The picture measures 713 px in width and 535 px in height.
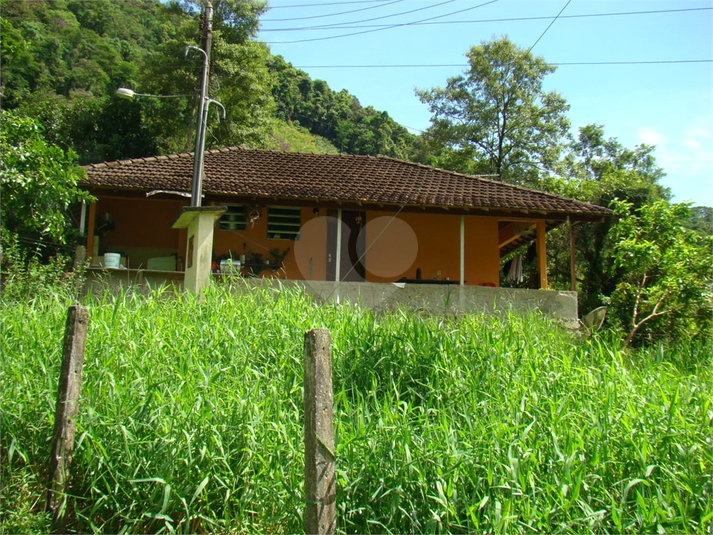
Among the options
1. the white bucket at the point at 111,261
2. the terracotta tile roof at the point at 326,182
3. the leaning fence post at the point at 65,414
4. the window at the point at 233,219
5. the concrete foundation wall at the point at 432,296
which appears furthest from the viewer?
the window at the point at 233,219

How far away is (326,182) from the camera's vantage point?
13359 mm

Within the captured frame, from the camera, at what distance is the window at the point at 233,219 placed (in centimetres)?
1343

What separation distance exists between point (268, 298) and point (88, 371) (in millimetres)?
2732

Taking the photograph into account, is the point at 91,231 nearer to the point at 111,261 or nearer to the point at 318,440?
the point at 111,261

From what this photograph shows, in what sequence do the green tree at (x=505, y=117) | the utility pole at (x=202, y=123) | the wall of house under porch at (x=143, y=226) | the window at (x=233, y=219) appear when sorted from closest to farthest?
the utility pole at (x=202, y=123)
the window at (x=233, y=219)
the wall of house under porch at (x=143, y=226)
the green tree at (x=505, y=117)

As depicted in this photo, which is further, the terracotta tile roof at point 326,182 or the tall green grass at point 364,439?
the terracotta tile roof at point 326,182

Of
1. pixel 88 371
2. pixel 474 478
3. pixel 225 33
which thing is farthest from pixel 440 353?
pixel 225 33

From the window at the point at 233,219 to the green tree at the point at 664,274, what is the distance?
8027 millimetres

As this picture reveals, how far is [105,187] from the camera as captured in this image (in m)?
12.0

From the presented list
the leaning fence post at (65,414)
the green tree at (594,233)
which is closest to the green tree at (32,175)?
the leaning fence post at (65,414)

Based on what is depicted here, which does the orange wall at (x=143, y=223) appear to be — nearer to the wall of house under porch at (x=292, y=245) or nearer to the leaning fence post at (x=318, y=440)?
the wall of house under porch at (x=292, y=245)

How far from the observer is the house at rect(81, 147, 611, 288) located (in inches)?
506

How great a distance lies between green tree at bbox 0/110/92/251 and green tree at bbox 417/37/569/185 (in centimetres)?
2056

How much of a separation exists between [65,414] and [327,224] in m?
10.4
